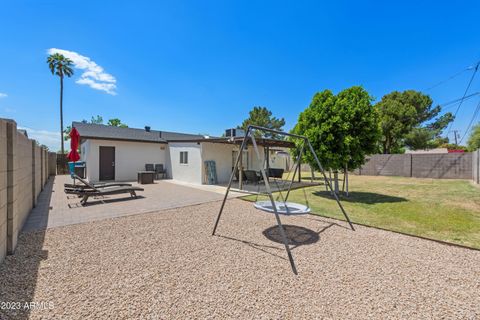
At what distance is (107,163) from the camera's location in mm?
13523

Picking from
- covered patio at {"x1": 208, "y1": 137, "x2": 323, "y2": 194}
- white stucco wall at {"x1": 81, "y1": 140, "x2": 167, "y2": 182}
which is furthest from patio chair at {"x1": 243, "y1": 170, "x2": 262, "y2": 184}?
white stucco wall at {"x1": 81, "y1": 140, "x2": 167, "y2": 182}

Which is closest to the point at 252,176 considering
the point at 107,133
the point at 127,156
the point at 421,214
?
the point at 421,214

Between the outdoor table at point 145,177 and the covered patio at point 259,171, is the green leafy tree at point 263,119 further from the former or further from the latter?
the outdoor table at point 145,177

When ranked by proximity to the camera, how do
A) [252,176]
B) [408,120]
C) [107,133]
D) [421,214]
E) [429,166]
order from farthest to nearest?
1. [408,120]
2. [429,166]
3. [107,133]
4. [252,176]
5. [421,214]

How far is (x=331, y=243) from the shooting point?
408 centimetres

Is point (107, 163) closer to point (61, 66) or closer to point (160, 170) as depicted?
point (160, 170)

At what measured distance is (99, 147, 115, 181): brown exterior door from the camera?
1332cm

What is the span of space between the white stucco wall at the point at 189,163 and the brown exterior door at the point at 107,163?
3742mm

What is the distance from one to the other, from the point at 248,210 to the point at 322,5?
1006cm

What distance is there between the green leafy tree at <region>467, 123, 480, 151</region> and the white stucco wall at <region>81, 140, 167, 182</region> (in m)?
33.5

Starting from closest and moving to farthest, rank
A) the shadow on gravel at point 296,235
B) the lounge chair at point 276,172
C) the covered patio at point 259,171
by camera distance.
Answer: the shadow on gravel at point 296,235
the covered patio at point 259,171
the lounge chair at point 276,172

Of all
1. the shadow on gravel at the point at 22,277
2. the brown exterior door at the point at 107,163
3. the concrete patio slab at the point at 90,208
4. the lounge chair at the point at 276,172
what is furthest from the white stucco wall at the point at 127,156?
the shadow on gravel at the point at 22,277

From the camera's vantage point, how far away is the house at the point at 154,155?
1273cm

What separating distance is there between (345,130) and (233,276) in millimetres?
7114
